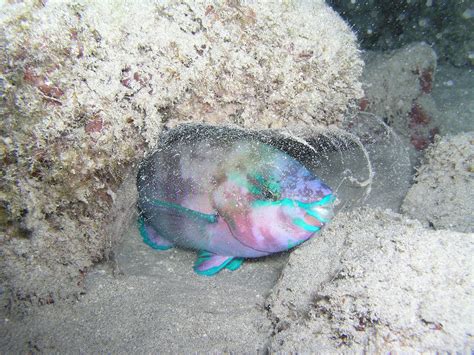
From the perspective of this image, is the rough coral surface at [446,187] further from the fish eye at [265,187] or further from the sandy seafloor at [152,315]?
the fish eye at [265,187]

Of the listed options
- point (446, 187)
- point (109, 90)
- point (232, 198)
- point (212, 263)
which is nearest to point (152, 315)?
point (212, 263)

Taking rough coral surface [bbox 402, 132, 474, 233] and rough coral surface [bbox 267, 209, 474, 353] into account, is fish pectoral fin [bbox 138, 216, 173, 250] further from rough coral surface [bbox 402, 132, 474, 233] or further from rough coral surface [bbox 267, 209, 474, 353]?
rough coral surface [bbox 402, 132, 474, 233]

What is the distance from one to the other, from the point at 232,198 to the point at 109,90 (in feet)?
4.76

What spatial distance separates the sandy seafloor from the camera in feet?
7.36

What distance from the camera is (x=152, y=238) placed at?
153 inches

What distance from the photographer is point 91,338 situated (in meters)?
2.29

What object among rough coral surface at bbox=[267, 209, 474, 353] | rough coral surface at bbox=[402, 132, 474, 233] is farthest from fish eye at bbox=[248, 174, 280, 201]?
rough coral surface at bbox=[402, 132, 474, 233]

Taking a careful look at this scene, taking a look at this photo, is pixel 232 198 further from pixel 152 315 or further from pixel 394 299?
pixel 394 299

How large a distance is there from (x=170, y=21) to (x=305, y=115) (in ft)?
4.75

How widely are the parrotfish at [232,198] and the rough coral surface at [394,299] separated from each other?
2.35 feet

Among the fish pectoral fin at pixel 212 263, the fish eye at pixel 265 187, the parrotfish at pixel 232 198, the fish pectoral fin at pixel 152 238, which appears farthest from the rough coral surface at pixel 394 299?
A: the fish pectoral fin at pixel 152 238

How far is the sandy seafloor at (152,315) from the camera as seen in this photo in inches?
88.3

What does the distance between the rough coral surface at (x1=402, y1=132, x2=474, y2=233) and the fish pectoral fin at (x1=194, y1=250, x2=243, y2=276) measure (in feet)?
6.90

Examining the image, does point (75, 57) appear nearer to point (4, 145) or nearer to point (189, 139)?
point (4, 145)
